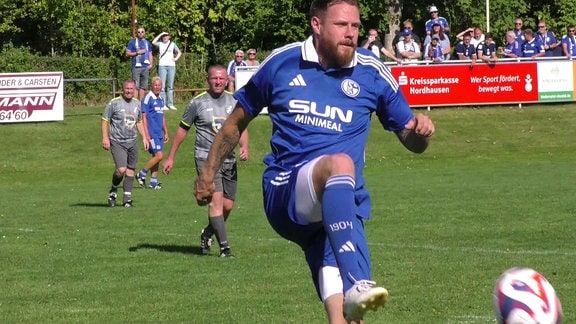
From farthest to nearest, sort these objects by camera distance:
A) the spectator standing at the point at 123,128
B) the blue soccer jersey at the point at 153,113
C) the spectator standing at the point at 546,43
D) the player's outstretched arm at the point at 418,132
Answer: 1. the spectator standing at the point at 546,43
2. the blue soccer jersey at the point at 153,113
3. the spectator standing at the point at 123,128
4. the player's outstretched arm at the point at 418,132

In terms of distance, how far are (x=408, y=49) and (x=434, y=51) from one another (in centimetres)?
85

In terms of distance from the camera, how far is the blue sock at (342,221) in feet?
19.9

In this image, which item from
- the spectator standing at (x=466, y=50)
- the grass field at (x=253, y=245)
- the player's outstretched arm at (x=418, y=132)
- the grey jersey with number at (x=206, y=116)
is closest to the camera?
the player's outstretched arm at (x=418, y=132)

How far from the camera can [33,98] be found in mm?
30234

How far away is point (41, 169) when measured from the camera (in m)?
28.3

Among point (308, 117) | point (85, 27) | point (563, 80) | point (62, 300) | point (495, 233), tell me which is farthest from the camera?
point (85, 27)

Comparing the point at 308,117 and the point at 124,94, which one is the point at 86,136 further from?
the point at 308,117

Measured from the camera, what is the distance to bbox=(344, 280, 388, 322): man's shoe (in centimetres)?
572

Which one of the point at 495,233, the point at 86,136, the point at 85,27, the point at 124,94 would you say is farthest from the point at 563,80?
the point at 85,27

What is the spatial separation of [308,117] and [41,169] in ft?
73.8

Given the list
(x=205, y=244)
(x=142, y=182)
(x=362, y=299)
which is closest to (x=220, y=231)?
(x=205, y=244)

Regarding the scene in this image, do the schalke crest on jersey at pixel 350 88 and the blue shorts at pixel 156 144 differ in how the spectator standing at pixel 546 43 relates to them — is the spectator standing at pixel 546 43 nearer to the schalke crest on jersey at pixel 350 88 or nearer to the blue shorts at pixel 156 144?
the blue shorts at pixel 156 144

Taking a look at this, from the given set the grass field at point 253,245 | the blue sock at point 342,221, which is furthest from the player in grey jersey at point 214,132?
the blue sock at point 342,221

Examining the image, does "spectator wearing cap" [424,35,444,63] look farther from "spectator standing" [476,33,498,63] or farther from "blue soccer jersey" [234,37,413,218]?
"blue soccer jersey" [234,37,413,218]
